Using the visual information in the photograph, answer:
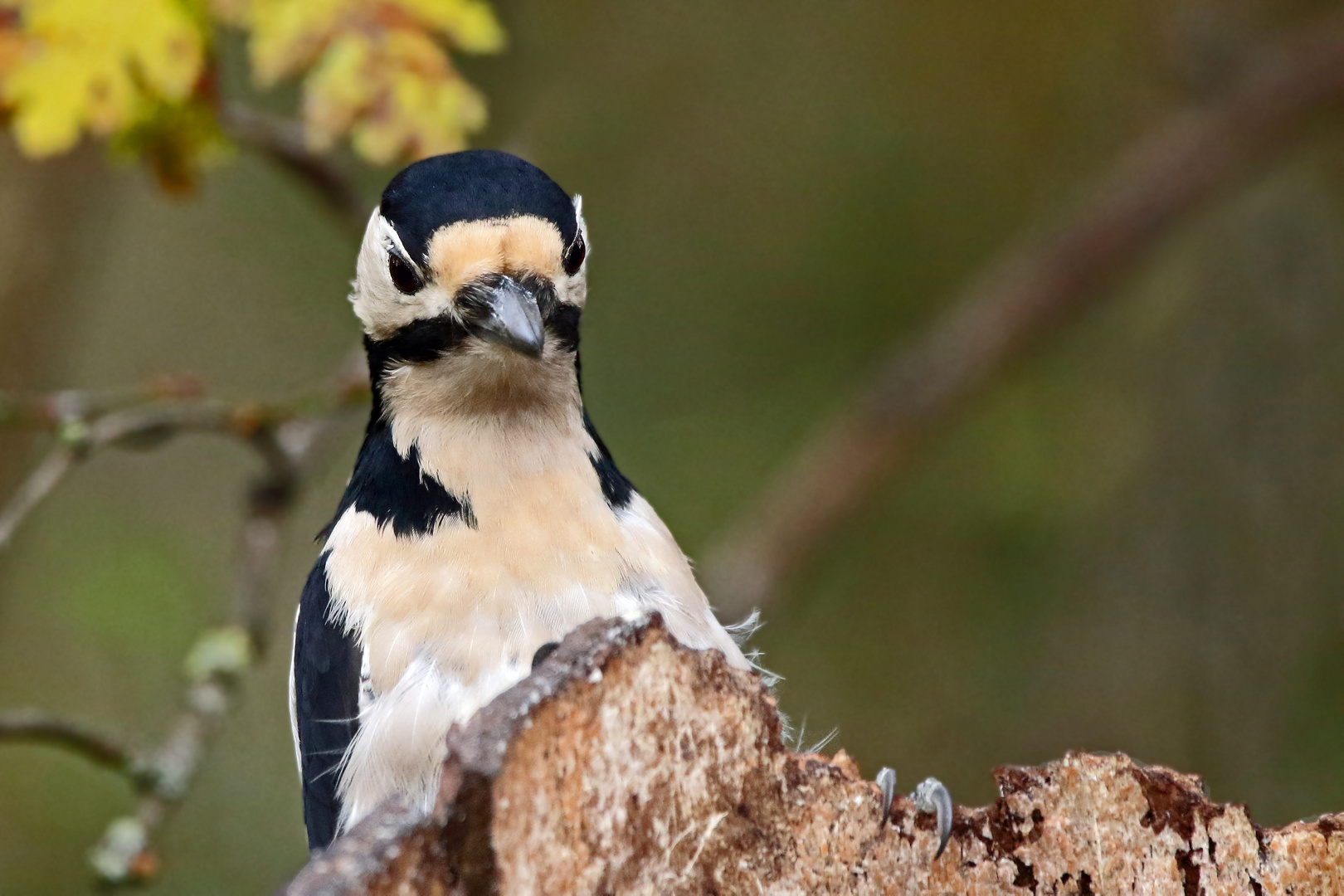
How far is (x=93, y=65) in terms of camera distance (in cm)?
321

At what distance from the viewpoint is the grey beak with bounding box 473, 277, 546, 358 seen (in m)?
2.58

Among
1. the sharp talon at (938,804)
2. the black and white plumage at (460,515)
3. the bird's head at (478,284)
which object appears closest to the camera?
the sharp talon at (938,804)

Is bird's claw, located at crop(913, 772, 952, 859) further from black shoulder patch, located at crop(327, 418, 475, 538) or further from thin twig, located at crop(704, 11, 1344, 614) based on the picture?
thin twig, located at crop(704, 11, 1344, 614)

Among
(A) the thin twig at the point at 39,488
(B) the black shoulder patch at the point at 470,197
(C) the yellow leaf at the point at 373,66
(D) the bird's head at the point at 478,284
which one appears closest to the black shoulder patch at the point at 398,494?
(D) the bird's head at the point at 478,284

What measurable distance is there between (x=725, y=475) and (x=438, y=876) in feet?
16.7

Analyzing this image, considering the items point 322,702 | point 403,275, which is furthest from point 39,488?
point 403,275

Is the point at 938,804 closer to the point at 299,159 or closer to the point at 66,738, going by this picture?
the point at 66,738

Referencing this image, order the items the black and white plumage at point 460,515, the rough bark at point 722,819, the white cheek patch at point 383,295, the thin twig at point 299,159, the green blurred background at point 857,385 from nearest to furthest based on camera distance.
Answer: the rough bark at point 722,819 < the black and white plumage at point 460,515 < the white cheek patch at point 383,295 < the thin twig at point 299,159 < the green blurred background at point 857,385

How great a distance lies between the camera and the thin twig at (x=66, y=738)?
3.21 meters

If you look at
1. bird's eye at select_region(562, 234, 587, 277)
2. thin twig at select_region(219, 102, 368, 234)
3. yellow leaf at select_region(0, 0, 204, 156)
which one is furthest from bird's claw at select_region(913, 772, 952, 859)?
thin twig at select_region(219, 102, 368, 234)

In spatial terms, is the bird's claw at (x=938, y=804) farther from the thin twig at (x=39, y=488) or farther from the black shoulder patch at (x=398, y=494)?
the thin twig at (x=39, y=488)

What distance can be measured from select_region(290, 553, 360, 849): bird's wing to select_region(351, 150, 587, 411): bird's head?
47 centimetres

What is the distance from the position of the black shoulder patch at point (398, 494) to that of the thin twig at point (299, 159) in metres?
1.24

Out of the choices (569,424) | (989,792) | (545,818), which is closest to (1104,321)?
(989,792)
